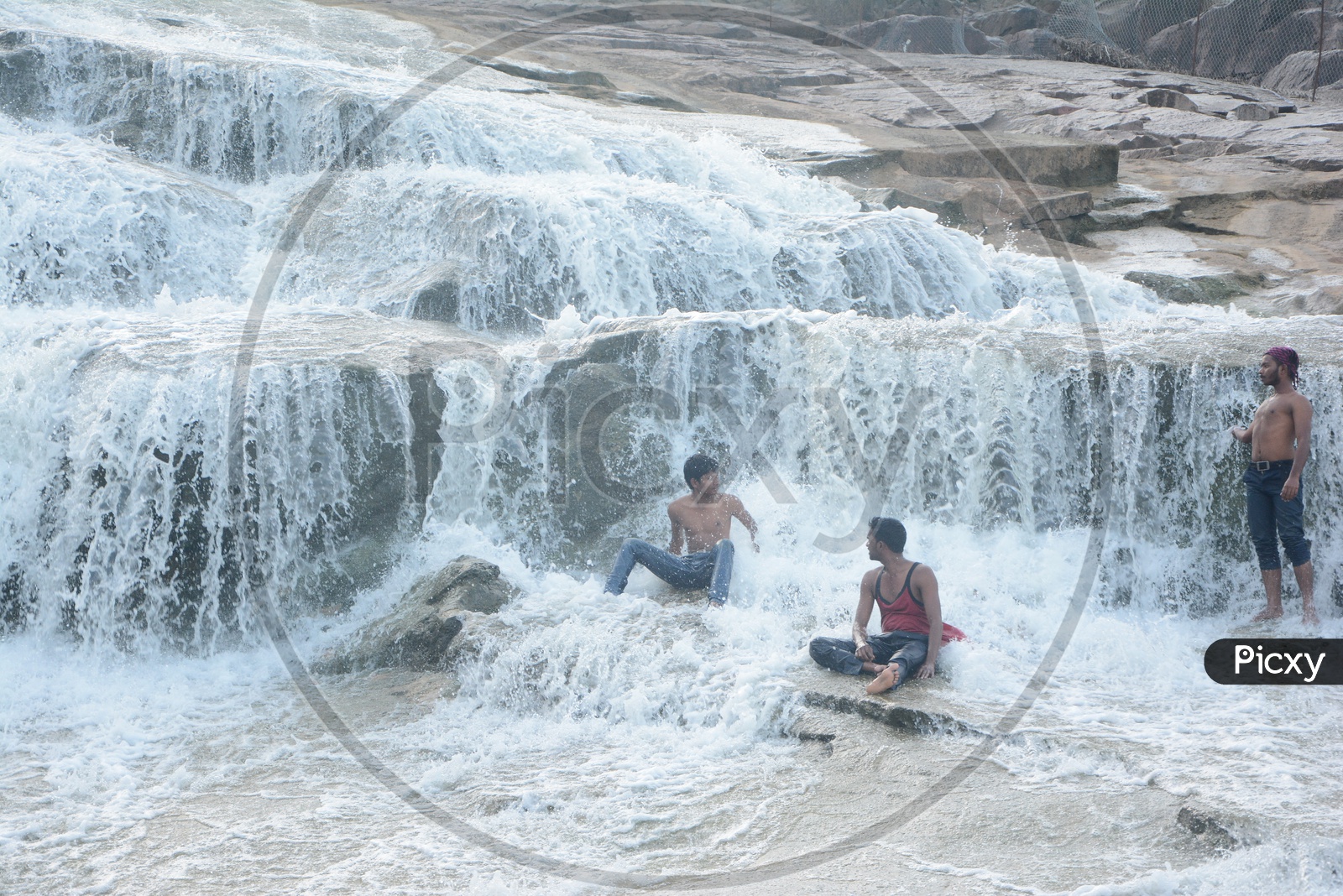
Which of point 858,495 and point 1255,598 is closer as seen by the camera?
point 1255,598

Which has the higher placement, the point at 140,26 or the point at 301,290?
the point at 140,26

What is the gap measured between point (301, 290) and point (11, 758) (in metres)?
4.98

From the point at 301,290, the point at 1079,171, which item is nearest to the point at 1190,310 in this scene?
the point at 1079,171

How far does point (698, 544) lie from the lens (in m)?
5.82

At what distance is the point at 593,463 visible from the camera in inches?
263

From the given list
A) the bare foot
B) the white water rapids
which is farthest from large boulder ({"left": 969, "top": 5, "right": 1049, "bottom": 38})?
the bare foot

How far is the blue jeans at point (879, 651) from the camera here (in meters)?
4.50

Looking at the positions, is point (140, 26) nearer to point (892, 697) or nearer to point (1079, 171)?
point (1079, 171)

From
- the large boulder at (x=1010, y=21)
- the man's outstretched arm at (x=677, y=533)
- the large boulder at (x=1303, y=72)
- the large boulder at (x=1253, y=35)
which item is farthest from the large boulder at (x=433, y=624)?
the large boulder at (x=1010, y=21)

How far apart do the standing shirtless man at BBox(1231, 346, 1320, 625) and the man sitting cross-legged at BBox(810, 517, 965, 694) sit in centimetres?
185

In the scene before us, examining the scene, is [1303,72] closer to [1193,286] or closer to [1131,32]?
[1131,32]
